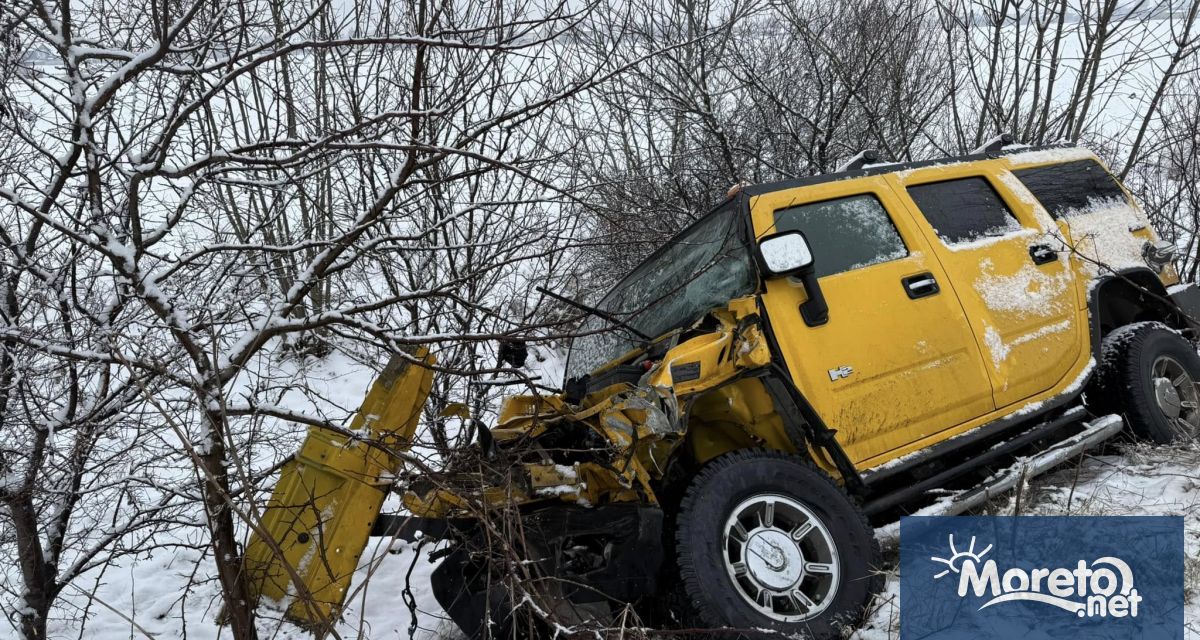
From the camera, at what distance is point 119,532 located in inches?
147

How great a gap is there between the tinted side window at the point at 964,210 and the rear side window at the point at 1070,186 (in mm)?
341

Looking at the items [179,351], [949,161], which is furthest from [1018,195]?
[179,351]

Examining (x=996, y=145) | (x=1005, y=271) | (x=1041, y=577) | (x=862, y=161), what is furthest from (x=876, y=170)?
(x=1041, y=577)

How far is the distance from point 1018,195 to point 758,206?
1.87m

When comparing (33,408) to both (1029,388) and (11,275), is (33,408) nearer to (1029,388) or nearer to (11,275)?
(11,275)

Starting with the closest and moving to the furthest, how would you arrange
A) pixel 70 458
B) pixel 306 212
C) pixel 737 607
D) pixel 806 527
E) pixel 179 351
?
pixel 737 607 < pixel 806 527 < pixel 70 458 < pixel 179 351 < pixel 306 212

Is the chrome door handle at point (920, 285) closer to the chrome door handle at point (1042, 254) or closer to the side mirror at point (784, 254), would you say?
the side mirror at point (784, 254)

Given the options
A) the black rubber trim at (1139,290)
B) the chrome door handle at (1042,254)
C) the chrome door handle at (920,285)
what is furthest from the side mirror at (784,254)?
the black rubber trim at (1139,290)

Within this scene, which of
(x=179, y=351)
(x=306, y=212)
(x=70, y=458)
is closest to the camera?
(x=70, y=458)

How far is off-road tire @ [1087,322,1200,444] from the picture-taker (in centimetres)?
439

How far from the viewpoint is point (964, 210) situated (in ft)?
14.6

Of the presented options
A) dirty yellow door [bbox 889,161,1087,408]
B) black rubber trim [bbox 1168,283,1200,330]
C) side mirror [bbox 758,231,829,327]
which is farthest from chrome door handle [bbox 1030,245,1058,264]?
side mirror [bbox 758,231,829,327]

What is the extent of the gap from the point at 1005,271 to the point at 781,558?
2194 millimetres

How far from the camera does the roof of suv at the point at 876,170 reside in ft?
12.9
